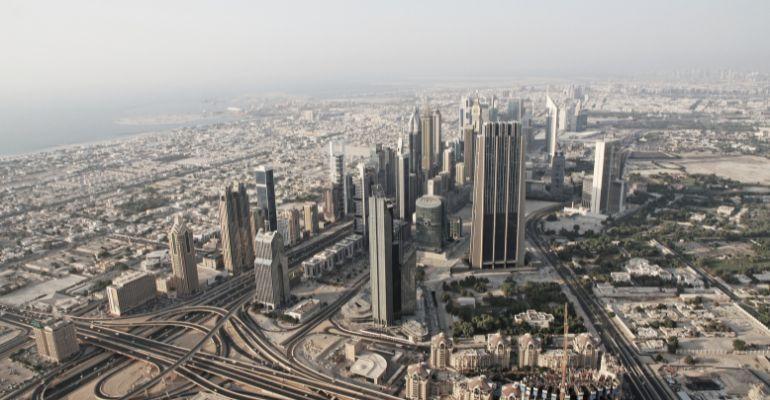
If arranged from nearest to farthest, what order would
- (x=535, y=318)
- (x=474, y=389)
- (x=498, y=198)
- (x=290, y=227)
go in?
(x=474, y=389), (x=535, y=318), (x=498, y=198), (x=290, y=227)

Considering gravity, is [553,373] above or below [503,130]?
below

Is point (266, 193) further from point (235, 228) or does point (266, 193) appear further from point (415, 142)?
point (415, 142)

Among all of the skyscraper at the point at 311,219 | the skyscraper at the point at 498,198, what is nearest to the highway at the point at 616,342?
the skyscraper at the point at 498,198

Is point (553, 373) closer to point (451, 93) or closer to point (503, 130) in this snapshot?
point (503, 130)

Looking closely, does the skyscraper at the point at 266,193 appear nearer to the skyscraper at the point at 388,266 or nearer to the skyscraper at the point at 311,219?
the skyscraper at the point at 311,219

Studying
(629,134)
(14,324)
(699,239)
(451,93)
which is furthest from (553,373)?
(451,93)

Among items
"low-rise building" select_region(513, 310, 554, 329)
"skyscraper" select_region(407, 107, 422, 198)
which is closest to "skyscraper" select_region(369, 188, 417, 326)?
"low-rise building" select_region(513, 310, 554, 329)

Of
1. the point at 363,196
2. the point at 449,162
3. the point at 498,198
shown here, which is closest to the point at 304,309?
the point at 363,196

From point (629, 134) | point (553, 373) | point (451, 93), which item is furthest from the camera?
point (451, 93)
